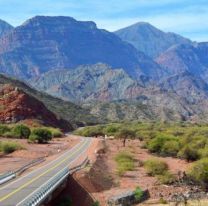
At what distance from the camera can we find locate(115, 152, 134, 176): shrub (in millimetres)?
70544

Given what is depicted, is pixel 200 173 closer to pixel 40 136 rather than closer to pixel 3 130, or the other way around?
pixel 40 136

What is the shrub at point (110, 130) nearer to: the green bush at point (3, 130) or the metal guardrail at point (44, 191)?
the green bush at point (3, 130)

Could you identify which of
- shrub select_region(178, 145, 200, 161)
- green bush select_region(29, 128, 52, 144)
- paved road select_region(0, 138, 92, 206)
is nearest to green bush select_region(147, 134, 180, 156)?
shrub select_region(178, 145, 200, 161)

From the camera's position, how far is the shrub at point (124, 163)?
231 feet

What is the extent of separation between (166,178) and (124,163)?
12600 millimetres

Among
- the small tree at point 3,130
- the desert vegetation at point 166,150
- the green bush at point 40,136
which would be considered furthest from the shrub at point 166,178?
the small tree at point 3,130

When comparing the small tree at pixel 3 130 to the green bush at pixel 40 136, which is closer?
the green bush at pixel 40 136

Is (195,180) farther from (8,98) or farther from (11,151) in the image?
(8,98)

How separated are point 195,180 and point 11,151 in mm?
34097

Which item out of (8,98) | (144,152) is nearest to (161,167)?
(144,152)

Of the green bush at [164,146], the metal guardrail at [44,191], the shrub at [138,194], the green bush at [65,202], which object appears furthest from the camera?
the green bush at [164,146]

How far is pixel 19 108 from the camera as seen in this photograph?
154250 millimetres

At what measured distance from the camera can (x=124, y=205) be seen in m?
47.5

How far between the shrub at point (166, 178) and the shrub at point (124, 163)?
5.16m
